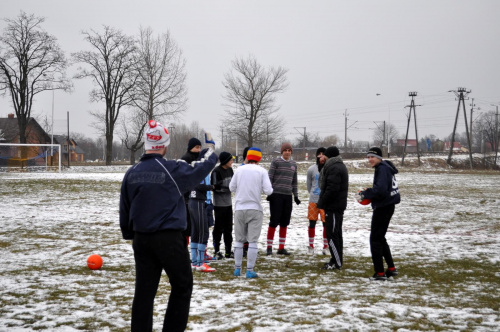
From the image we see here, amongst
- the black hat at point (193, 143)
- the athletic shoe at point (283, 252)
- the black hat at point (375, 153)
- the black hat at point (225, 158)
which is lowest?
the athletic shoe at point (283, 252)

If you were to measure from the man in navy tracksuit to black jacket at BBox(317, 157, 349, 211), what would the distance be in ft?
13.8

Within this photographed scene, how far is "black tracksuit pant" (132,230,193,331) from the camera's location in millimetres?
3996

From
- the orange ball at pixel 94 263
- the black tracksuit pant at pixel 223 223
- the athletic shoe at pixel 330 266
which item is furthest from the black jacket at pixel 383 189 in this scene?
the orange ball at pixel 94 263

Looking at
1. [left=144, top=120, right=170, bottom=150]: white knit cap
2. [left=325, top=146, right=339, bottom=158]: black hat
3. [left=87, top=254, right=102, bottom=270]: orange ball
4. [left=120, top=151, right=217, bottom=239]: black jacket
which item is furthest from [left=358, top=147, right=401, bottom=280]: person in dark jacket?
[left=87, top=254, right=102, bottom=270]: orange ball

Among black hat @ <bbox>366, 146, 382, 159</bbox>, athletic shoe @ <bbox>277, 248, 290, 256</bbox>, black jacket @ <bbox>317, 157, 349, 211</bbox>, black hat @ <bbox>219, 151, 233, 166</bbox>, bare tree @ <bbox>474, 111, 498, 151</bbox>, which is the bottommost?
athletic shoe @ <bbox>277, 248, 290, 256</bbox>

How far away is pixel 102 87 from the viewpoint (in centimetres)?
4931

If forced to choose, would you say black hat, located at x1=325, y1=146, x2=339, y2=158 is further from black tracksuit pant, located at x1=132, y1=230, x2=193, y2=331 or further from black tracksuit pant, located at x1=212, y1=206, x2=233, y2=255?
black tracksuit pant, located at x1=132, y1=230, x2=193, y2=331

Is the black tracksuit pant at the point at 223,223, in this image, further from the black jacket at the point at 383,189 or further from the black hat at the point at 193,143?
the black jacket at the point at 383,189

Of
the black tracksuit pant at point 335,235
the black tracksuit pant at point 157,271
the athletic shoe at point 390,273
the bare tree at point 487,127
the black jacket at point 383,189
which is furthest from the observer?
the bare tree at point 487,127

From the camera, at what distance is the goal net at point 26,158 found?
34438 millimetres

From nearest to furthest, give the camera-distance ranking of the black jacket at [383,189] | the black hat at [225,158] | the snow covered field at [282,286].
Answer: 1. the snow covered field at [282,286]
2. the black jacket at [383,189]
3. the black hat at [225,158]

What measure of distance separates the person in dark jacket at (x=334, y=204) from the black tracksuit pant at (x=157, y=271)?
4.24 meters

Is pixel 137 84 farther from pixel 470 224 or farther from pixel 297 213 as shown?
pixel 470 224

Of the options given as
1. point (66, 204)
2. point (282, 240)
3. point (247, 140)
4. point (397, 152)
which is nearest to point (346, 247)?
point (282, 240)
